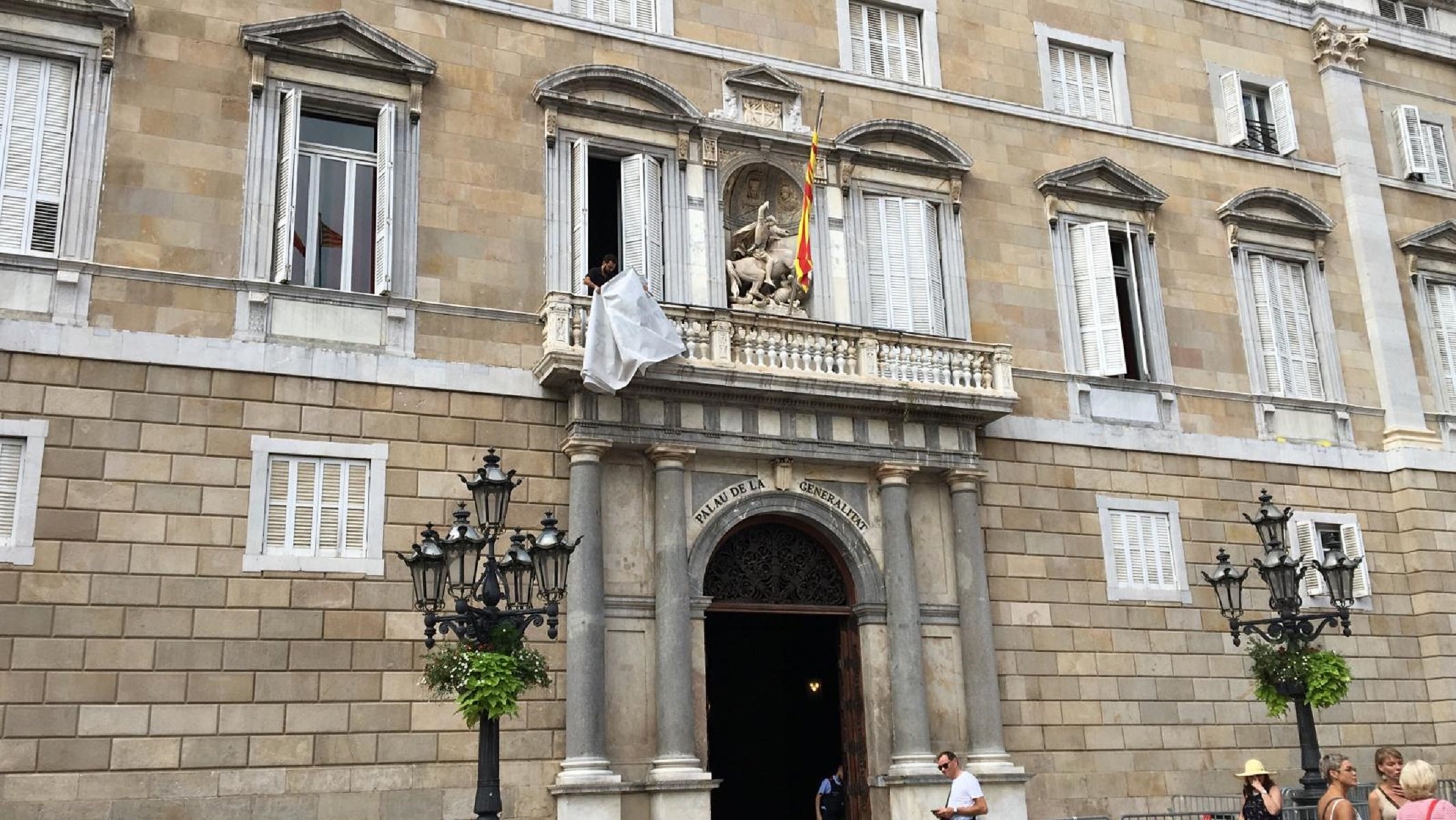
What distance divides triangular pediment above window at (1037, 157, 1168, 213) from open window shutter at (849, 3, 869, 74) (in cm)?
329

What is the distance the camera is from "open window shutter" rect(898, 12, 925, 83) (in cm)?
2184

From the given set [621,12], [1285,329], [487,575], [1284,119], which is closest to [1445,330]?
[1285,329]

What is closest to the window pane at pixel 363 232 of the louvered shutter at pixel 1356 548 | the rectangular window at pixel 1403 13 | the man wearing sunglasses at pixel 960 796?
the man wearing sunglasses at pixel 960 796

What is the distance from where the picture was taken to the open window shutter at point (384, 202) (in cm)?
1728

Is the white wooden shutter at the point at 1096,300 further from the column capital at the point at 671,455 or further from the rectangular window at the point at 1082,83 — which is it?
the column capital at the point at 671,455

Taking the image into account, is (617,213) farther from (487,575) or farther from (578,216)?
(487,575)

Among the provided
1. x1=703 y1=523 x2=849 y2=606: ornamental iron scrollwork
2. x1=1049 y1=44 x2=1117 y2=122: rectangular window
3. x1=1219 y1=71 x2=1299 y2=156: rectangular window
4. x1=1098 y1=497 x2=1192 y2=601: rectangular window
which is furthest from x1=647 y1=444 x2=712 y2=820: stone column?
x1=1219 y1=71 x2=1299 y2=156: rectangular window

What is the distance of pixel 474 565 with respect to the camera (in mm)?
12375

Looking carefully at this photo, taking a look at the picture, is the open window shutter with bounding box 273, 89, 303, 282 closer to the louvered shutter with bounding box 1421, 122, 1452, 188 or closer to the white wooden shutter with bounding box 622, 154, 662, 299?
the white wooden shutter with bounding box 622, 154, 662, 299

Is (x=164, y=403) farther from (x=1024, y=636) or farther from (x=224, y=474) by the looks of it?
(x=1024, y=636)

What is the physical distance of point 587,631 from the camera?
16594 millimetres

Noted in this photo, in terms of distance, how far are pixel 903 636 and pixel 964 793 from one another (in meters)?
3.73

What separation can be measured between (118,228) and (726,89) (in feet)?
27.5

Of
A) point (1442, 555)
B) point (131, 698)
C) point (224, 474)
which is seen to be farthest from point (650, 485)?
point (1442, 555)
